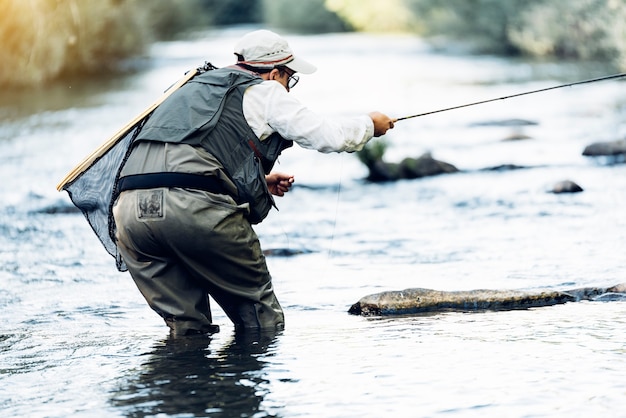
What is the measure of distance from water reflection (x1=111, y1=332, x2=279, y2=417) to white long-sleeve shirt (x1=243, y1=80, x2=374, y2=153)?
995mm

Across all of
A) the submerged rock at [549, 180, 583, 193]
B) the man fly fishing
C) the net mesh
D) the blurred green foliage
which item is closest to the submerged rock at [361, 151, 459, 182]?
the submerged rock at [549, 180, 583, 193]

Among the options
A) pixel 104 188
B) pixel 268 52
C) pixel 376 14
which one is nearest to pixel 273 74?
pixel 268 52

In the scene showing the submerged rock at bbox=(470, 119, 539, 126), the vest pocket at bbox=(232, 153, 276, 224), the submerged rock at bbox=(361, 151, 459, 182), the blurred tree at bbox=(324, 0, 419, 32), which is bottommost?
the vest pocket at bbox=(232, 153, 276, 224)

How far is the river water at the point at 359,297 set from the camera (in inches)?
188

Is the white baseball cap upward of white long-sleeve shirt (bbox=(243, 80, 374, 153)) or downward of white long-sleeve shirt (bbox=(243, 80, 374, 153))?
upward

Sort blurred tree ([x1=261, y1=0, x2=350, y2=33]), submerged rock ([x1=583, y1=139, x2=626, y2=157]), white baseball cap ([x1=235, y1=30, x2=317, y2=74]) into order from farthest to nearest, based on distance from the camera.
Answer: blurred tree ([x1=261, y1=0, x2=350, y2=33]) < submerged rock ([x1=583, y1=139, x2=626, y2=157]) < white baseball cap ([x1=235, y1=30, x2=317, y2=74])

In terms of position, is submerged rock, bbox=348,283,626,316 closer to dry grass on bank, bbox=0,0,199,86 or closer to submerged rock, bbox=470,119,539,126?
submerged rock, bbox=470,119,539,126

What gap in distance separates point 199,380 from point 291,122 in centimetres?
120

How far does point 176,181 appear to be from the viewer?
17.6 feet

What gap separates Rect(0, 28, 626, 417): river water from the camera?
4766 millimetres

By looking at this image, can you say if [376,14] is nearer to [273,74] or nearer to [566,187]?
[566,187]

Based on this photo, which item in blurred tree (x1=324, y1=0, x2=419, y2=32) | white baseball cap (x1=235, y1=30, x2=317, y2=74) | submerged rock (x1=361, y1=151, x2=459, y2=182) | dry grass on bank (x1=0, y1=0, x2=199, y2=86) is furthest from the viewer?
blurred tree (x1=324, y1=0, x2=419, y2=32)

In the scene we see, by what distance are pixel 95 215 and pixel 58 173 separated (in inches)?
372

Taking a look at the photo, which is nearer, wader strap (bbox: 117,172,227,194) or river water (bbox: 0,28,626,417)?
river water (bbox: 0,28,626,417)
